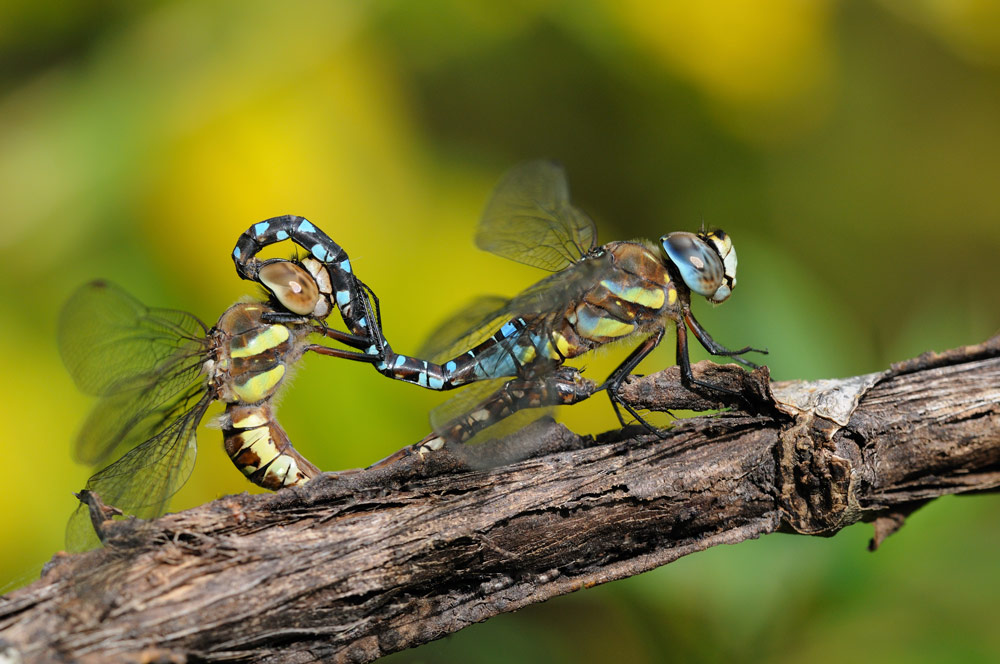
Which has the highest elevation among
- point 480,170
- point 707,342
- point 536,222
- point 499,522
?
point 480,170

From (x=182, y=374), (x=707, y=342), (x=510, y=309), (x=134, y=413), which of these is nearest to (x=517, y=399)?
(x=510, y=309)

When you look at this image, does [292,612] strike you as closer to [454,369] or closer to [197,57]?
[454,369]

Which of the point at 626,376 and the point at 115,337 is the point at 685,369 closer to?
the point at 626,376

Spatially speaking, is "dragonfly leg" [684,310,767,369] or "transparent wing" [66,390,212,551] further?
"dragonfly leg" [684,310,767,369]

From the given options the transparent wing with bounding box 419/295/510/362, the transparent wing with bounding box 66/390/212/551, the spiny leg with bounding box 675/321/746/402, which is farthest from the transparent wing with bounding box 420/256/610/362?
the transparent wing with bounding box 66/390/212/551

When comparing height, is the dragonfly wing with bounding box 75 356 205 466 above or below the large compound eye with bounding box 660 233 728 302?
below

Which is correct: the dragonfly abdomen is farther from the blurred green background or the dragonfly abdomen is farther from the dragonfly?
the blurred green background

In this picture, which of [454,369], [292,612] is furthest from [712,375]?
[292,612]
